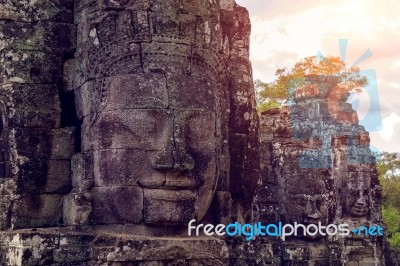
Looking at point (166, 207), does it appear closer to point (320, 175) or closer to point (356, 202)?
point (320, 175)

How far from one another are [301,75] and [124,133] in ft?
93.5

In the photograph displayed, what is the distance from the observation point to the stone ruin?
20.0 feet

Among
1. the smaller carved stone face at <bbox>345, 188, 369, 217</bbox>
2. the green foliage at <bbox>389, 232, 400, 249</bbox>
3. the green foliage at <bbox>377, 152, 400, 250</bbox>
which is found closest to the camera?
the smaller carved stone face at <bbox>345, 188, 369, 217</bbox>

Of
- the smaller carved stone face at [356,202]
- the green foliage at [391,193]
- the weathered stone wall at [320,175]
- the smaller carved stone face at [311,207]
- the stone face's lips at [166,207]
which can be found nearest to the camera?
the stone face's lips at [166,207]

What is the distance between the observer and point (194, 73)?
647 cm

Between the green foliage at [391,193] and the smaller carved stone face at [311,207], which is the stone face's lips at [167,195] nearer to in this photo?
the smaller carved stone face at [311,207]

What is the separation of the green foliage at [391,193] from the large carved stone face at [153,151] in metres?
17.5

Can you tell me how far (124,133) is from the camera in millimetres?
6199

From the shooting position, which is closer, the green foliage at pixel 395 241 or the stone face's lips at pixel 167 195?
the stone face's lips at pixel 167 195

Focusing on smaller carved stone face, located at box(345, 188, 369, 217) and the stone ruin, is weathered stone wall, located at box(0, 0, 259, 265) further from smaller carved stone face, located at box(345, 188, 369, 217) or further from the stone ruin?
smaller carved stone face, located at box(345, 188, 369, 217)

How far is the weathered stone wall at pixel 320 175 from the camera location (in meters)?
11.4

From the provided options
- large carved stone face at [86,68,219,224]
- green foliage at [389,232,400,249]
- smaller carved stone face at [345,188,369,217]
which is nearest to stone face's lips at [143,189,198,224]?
large carved stone face at [86,68,219,224]

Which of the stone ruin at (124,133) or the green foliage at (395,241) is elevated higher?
the stone ruin at (124,133)

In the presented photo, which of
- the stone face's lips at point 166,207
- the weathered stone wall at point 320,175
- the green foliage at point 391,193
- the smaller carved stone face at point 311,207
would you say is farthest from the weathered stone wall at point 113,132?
the green foliage at point 391,193
